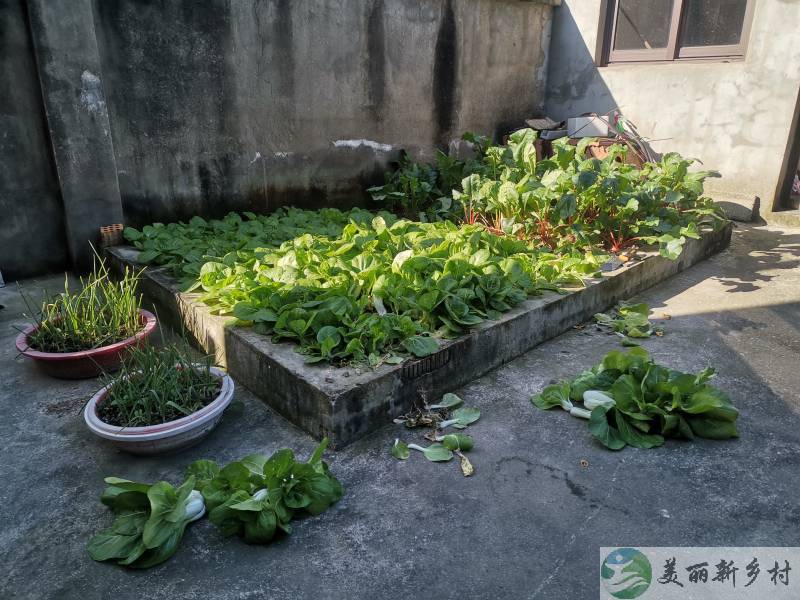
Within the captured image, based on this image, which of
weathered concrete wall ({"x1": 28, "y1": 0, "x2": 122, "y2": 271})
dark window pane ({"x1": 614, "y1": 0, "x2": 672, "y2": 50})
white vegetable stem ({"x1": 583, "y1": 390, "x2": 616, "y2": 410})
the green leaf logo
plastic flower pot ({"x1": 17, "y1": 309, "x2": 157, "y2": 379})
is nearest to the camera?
the green leaf logo

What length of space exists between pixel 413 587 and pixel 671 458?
1.31 meters

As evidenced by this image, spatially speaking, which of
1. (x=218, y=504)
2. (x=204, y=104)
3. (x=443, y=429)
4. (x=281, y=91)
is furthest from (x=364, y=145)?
(x=218, y=504)

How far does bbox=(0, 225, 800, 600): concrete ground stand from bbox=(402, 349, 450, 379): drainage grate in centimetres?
28

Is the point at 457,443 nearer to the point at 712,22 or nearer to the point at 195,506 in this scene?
the point at 195,506

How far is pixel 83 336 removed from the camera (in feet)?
10.3

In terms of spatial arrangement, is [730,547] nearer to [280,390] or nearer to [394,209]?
[280,390]

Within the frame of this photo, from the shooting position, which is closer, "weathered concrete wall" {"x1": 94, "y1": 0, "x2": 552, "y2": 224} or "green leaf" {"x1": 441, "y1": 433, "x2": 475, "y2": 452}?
"green leaf" {"x1": 441, "y1": 433, "x2": 475, "y2": 452}

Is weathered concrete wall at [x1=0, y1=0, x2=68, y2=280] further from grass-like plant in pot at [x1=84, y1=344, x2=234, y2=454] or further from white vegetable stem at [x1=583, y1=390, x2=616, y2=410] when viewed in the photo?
white vegetable stem at [x1=583, y1=390, x2=616, y2=410]

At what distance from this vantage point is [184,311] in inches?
136

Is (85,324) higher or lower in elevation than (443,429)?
higher

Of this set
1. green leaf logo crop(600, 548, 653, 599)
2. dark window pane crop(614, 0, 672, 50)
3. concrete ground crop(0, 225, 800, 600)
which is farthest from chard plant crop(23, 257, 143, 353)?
dark window pane crop(614, 0, 672, 50)

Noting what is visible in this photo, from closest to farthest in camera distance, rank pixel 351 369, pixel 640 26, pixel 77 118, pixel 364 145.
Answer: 1. pixel 351 369
2. pixel 77 118
3. pixel 364 145
4. pixel 640 26

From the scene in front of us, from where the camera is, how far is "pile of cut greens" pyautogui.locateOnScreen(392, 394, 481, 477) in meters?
2.46

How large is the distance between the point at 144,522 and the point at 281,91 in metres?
4.26
